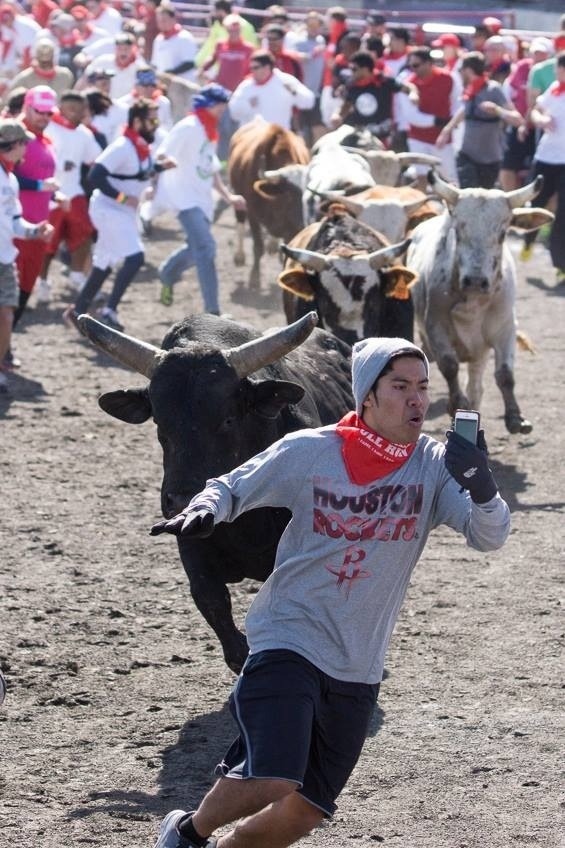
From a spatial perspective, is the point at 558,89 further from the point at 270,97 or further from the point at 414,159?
the point at 270,97

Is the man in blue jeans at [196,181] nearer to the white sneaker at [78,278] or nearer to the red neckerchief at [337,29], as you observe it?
the white sneaker at [78,278]

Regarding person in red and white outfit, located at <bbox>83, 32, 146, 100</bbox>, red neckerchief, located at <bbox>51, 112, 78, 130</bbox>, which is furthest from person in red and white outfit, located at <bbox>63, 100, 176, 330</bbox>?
person in red and white outfit, located at <bbox>83, 32, 146, 100</bbox>

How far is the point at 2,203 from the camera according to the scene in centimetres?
1134

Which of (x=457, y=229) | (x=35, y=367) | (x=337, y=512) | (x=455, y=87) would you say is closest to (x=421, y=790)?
(x=337, y=512)

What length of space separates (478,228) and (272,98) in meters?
9.06

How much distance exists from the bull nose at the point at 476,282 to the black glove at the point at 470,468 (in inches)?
248

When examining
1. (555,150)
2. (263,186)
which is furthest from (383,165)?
(555,150)

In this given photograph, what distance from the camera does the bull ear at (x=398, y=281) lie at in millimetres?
9797

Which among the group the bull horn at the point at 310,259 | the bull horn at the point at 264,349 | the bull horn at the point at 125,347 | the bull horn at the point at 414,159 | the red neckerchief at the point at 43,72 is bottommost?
the bull horn at the point at 414,159

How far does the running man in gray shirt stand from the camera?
13.8 ft

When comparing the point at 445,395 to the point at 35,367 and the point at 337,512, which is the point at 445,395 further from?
the point at 337,512

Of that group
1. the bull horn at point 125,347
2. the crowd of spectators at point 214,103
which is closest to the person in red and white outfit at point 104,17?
the crowd of spectators at point 214,103

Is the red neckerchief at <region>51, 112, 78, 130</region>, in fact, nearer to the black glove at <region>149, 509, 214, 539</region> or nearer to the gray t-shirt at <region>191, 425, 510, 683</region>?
the gray t-shirt at <region>191, 425, 510, 683</region>

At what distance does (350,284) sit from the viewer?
980cm
